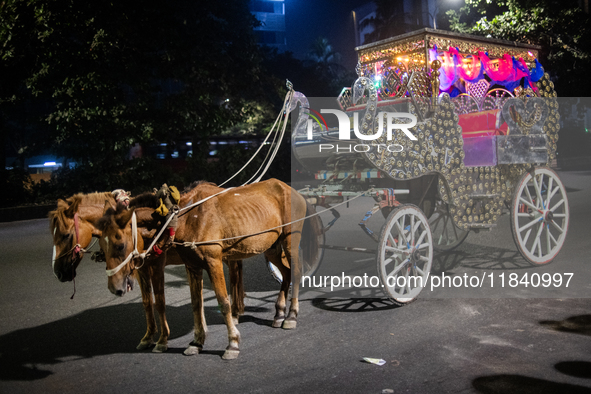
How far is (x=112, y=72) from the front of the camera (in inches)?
641

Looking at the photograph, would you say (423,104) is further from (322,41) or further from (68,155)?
(322,41)

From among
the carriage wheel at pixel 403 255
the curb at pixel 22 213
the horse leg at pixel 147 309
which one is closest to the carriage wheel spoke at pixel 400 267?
the carriage wheel at pixel 403 255

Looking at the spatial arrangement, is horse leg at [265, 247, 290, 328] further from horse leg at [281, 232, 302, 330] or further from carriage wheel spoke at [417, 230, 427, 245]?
carriage wheel spoke at [417, 230, 427, 245]

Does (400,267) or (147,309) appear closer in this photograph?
(147,309)

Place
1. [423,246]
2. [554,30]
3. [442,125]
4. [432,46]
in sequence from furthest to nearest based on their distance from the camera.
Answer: [554,30]
[432,46]
[442,125]
[423,246]

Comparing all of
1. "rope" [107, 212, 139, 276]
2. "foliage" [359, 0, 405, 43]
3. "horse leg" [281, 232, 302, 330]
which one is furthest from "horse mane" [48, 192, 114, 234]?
"foliage" [359, 0, 405, 43]

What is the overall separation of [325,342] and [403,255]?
59.2 inches

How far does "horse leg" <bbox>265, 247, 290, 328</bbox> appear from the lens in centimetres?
515

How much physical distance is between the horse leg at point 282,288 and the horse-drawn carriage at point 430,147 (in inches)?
39.7

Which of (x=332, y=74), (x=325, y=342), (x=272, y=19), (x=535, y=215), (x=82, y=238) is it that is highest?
(x=272, y=19)

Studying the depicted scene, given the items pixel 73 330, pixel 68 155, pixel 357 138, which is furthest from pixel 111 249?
pixel 68 155

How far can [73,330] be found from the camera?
5.26 meters

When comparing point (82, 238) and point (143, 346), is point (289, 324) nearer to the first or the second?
point (143, 346)

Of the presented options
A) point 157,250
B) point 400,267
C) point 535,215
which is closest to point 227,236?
point 157,250
